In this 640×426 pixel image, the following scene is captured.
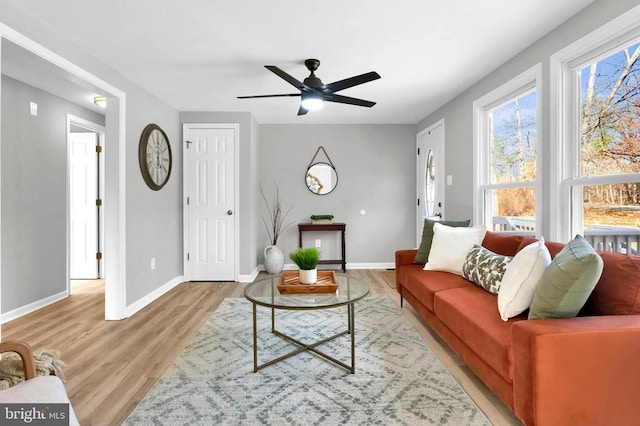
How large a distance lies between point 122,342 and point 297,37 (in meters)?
2.71

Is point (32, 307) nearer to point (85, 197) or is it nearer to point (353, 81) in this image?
point (85, 197)

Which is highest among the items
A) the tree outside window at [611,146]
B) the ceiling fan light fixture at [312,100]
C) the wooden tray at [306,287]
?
the ceiling fan light fixture at [312,100]

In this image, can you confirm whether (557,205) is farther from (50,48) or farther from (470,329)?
(50,48)

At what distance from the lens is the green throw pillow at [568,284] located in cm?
149

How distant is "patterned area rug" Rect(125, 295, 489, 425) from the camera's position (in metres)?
1.71

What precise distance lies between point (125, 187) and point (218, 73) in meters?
1.41

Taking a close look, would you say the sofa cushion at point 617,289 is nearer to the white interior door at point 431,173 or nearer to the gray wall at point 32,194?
the white interior door at point 431,173

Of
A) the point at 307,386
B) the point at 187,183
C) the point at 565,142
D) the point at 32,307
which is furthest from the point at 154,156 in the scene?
the point at 565,142

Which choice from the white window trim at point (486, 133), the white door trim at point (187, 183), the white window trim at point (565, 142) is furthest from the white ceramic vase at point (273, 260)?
the white window trim at point (565, 142)

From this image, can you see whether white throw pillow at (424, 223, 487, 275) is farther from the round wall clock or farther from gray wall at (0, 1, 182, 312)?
the round wall clock

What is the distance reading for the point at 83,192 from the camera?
4.69 metres

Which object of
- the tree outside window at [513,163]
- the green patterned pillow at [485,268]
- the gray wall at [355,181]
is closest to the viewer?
the green patterned pillow at [485,268]

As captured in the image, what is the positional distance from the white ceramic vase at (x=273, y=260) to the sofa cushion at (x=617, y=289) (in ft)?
12.5

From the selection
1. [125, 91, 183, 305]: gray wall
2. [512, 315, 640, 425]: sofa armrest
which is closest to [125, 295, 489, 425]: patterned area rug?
[512, 315, 640, 425]: sofa armrest
